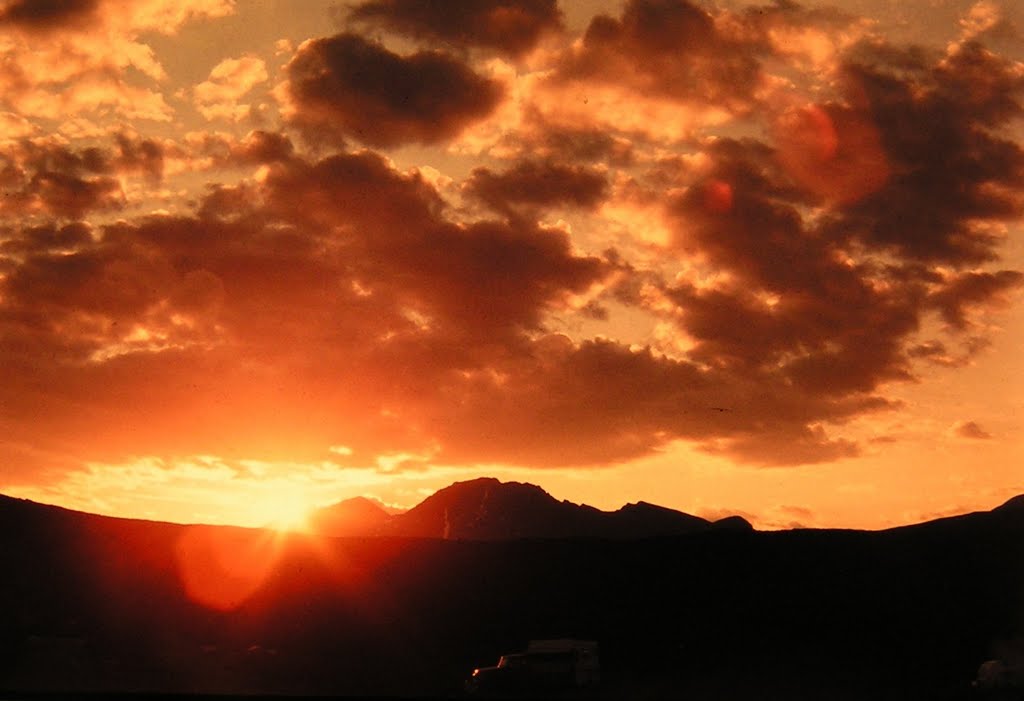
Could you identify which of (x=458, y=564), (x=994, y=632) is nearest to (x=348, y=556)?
(x=458, y=564)

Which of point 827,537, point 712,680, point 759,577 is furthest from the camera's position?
point 827,537

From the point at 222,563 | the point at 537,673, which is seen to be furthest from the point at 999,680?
the point at 222,563

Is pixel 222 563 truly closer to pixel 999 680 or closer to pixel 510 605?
pixel 510 605

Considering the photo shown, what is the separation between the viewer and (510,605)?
105875 millimetres

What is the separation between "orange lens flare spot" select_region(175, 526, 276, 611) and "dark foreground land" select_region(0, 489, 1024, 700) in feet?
0.99

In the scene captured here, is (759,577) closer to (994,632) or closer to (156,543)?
(994,632)

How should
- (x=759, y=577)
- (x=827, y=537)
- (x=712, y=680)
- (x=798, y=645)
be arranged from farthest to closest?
(x=827, y=537) → (x=759, y=577) → (x=798, y=645) → (x=712, y=680)

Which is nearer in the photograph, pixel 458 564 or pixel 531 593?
pixel 531 593

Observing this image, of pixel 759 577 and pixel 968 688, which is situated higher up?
pixel 759 577

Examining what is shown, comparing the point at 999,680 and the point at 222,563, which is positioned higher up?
the point at 222,563

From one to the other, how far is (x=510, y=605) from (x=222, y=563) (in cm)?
2979

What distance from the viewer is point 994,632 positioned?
93.3 m

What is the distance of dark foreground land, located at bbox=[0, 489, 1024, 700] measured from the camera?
252 feet

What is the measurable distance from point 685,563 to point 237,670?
52.6 m
